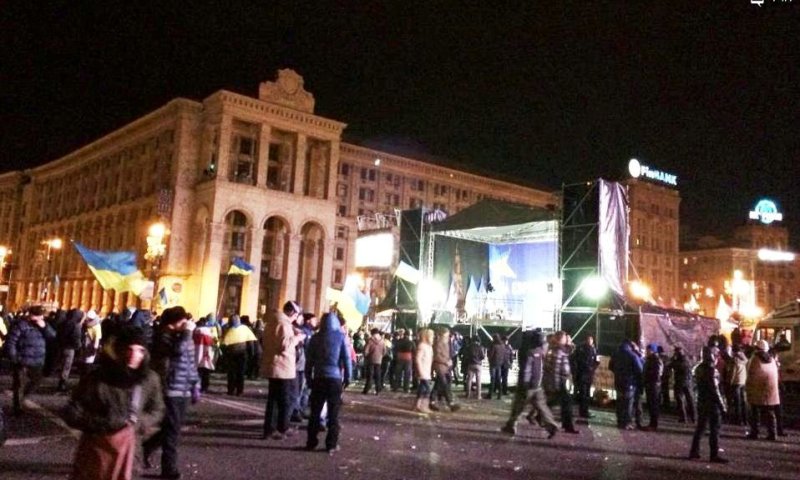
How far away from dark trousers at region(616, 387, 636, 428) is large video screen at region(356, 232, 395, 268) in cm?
3366

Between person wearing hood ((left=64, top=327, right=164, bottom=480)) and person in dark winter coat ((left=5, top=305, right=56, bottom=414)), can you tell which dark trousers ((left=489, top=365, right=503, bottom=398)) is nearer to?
person in dark winter coat ((left=5, top=305, right=56, bottom=414))

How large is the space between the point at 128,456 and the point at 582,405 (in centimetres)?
1149

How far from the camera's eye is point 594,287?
19.5 meters

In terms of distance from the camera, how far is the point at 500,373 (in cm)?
1892

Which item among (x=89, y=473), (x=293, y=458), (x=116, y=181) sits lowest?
(x=293, y=458)

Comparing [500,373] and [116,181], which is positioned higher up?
[116,181]

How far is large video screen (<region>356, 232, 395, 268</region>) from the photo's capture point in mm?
47656

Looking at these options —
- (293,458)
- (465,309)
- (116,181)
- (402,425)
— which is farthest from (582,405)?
(116,181)

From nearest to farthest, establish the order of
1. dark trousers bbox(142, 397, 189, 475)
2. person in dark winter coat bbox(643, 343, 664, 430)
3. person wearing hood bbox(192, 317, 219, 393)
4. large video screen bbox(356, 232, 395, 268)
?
dark trousers bbox(142, 397, 189, 475), person wearing hood bbox(192, 317, 219, 393), person in dark winter coat bbox(643, 343, 664, 430), large video screen bbox(356, 232, 395, 268)

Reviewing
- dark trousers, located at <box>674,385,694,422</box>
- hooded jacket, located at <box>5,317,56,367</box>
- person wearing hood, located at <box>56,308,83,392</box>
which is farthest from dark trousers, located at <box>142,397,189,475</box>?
dark trousers, located at <box>674,385,694,422</box>

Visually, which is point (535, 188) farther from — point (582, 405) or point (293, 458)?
point (293, 458)

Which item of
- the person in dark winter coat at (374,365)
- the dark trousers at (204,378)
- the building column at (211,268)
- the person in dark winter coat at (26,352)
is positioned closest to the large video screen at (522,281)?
the person in dark winter coat at (374,365)

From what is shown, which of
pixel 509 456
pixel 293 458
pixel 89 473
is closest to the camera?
pixel 89 473

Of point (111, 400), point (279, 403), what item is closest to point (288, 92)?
point (279, 403)
